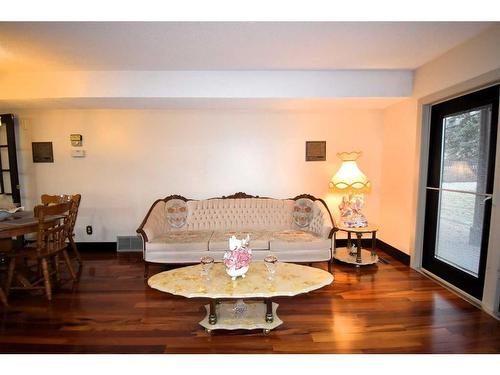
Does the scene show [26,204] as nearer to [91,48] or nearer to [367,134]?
[91,48]

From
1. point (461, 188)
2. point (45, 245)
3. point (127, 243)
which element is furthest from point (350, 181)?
point (45, 245)

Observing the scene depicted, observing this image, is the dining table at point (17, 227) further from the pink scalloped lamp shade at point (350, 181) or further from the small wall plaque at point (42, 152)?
the pink scalloped lamp shade at point (350, 181)

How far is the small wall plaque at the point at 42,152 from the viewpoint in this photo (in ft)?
12.7

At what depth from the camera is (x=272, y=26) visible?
6.94 ft

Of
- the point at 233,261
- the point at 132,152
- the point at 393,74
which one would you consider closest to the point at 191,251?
the point at 233,261

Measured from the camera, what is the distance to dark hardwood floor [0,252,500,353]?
1821 mm

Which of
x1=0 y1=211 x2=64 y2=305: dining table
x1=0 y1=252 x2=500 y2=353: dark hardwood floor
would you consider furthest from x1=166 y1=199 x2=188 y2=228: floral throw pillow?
x1=0 y1=211 x2=64 y2=305: dining table

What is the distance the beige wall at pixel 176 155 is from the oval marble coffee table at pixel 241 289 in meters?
1.97

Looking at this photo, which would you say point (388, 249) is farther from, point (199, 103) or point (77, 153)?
point (77, 153)

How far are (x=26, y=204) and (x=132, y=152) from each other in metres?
1.90

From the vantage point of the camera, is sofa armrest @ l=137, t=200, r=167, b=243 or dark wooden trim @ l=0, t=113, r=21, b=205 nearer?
sofa armrest @ l=137, t=200, r=167, b=243

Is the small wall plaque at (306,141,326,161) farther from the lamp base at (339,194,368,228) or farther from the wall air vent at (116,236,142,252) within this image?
the wall air vent at (116,236,142,252)

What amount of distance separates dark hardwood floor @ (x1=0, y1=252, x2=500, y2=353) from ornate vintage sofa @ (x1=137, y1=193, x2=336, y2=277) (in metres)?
0.47

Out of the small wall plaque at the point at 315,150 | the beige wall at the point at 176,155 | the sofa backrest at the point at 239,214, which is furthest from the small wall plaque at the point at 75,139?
the small wall plaque at the point at 315,150
